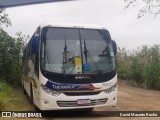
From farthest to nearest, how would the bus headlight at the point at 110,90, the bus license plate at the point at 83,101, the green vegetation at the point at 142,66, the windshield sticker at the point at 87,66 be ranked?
A: the green vegetation at the point at 142,66, the bus headlight at the point at 110,90, the windshield sticker at the point at 87,66, the bus license plate at the point at 83,101

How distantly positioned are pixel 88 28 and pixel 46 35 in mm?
1319

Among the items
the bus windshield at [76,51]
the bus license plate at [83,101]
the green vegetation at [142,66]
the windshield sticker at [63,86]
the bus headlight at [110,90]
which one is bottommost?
the green vegetation at [142,66]

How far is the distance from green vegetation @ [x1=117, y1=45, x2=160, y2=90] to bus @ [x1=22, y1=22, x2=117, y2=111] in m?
11.1

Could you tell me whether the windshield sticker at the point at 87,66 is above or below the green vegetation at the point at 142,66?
above

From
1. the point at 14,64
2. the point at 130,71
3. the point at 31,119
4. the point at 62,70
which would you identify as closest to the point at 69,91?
the point at 62,70

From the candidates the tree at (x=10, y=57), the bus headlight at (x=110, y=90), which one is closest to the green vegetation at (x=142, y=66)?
the tree at (x=10, y=57)

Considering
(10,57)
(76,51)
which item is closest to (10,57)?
(10,57)

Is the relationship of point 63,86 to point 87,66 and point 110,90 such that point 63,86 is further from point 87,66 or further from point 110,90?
point 110,90

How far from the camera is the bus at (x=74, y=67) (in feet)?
30.4

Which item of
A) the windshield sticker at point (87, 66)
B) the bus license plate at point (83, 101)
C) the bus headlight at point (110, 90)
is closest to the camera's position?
the bus license plate at point (83, 101)

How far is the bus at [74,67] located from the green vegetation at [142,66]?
1107cm

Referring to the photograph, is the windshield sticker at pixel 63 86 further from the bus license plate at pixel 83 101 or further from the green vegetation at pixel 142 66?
the green vegetation at pixel 142 66

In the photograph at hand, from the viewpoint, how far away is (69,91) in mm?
9266

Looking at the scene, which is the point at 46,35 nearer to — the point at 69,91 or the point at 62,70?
the point at 62,70
